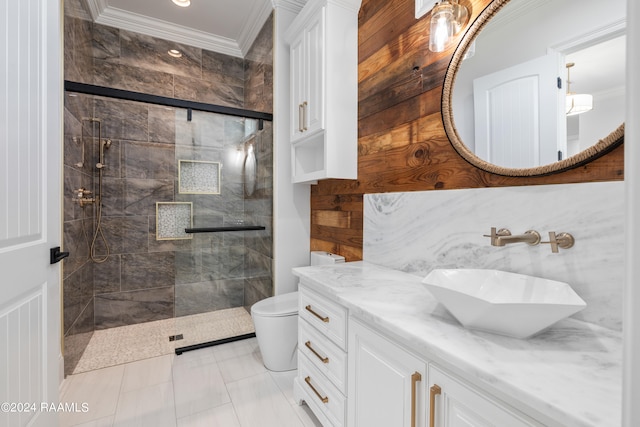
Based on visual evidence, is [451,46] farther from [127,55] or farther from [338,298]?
[127,55]

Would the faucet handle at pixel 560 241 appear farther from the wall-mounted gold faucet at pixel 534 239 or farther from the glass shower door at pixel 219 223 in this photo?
the glass shower door at pixel 219 223

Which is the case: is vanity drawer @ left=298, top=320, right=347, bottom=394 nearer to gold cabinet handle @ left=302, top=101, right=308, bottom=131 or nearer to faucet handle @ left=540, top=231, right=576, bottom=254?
faucet handle @ left=540, top=231, right=576, bottom=254

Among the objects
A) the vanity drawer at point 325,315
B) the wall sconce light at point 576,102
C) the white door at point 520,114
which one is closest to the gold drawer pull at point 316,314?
the vanity drawer at point 325,315

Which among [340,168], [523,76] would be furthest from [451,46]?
[340,168]

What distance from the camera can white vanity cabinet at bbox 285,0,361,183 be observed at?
6.40 feet

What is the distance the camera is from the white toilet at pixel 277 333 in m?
1.96

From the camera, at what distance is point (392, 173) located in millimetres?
1754

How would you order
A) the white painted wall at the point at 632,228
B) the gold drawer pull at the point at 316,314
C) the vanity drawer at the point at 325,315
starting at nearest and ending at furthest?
the white painted wall at the point at 632,228 < the vanity drawer at the point at 325,315 < the gold drawer pull at the point at 316,314

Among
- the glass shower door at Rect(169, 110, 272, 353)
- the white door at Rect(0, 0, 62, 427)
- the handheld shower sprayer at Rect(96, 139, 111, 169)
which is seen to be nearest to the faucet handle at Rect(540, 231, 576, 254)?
the white door at Rect(0, 0, 62, 427)

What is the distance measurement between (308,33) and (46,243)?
6.60 feet

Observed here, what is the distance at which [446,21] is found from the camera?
4.40ft

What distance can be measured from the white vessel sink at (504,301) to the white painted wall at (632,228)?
0.45 m

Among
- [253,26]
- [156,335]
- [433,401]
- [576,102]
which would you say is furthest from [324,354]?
[253,26]

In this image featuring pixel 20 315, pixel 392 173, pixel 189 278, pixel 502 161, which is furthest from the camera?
pixel 189 278
